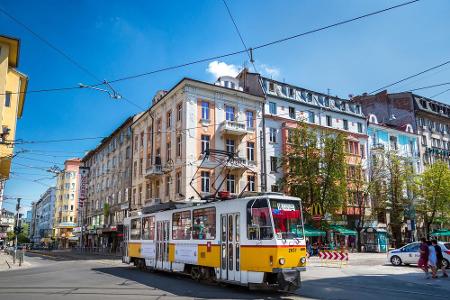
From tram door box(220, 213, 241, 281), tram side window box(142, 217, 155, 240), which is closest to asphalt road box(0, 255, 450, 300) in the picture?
tram door box(220, 213, 241, 281)

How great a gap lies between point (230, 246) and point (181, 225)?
370 centimetres

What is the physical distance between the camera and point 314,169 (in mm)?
37531

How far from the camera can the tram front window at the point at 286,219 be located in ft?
40.6

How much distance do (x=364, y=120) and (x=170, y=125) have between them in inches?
914

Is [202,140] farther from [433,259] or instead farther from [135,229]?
[433,259]

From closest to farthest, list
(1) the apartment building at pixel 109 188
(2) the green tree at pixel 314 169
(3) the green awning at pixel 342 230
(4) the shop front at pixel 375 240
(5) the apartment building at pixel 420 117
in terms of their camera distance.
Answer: (2) the green tree at pixel 314 169 → (3) the green awning at pixel 342 230 → (4) the shop front at pixel 375 240 → (1) the apartment building at pixel 109 188 → (5) the apartment building at pixel 420 117

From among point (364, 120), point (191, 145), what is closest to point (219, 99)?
point (191, 145)

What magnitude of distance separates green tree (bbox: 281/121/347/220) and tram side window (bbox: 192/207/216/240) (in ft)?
75.8

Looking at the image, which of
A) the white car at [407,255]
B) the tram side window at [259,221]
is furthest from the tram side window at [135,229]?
the white car at [407,255]

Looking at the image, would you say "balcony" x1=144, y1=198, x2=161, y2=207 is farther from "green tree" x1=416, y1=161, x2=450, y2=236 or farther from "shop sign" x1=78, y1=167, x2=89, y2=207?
"green tree" x1=416, y1=161, x2=450, y2=236

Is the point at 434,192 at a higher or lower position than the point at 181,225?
higher

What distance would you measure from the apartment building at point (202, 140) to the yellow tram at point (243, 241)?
16.5 metres

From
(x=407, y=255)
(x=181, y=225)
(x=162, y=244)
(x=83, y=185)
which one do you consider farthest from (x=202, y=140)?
(x=83, y=185)

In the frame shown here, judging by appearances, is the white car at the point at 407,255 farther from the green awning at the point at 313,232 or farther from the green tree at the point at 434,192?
the green tree at the point at 434,192
